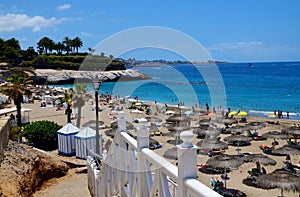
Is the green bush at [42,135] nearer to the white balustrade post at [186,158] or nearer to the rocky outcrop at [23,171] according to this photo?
the rocky outcrop at [23,171]

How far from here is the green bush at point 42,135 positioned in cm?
1803

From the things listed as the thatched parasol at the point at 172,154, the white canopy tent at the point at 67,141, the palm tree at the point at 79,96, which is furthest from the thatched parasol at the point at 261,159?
the palm tree at the point at 79,96

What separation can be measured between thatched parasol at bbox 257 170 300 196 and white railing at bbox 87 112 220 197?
6689mm

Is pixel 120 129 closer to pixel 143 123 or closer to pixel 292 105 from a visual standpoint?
pixel 143 123

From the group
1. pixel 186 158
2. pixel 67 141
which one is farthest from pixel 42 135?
pixel 186 158

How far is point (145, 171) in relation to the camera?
384 cm

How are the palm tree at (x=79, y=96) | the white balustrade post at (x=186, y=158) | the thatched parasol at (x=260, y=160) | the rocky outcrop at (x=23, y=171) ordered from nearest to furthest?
the white balustrade post at (x=186, y=158) < the rocky outcrop at (x=23, y=171) < the thatched parasol at (x=260, y=160) < the palm tree at (x=79, y=96)

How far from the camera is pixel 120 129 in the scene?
5.04 metres

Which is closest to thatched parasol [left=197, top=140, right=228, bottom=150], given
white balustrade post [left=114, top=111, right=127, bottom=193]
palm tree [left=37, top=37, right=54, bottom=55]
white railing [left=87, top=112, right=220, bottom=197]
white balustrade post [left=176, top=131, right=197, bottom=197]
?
white railing [left=87, top=112, right=220, bottom=197]

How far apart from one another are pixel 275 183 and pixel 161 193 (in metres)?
9.23

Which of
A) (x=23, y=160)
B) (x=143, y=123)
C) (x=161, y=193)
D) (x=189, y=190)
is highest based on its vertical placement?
(x=143, y=123)

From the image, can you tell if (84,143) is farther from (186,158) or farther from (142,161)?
(186,158)

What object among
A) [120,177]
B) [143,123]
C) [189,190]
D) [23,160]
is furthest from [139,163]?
[23,160]

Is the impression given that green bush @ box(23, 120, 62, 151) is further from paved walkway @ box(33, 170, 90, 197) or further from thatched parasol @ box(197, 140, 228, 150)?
thatched parasol @ box(197, 140, 228, 150)
